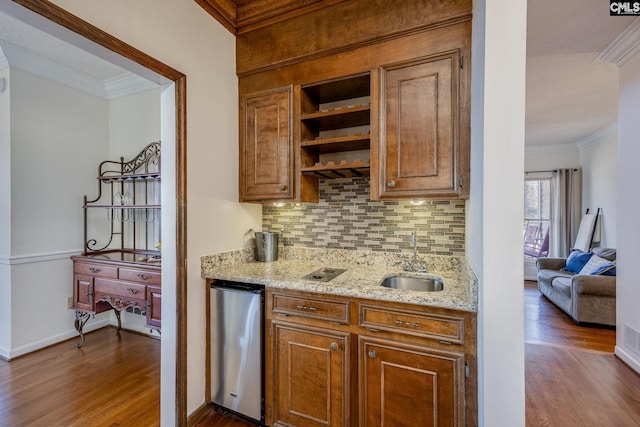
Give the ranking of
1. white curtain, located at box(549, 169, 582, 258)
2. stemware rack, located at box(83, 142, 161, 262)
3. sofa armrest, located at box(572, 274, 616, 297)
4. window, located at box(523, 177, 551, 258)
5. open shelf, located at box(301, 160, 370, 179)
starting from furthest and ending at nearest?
window, located at box(523, 177, 551, 258), white curtain, located at box(549, 169, 582, 258), sofa armrest, located at box(572, 274, 616, 297), stemware rack, located at box(83, 142, 161, 262), open shelf, located at box(301, 160, 370, 179)

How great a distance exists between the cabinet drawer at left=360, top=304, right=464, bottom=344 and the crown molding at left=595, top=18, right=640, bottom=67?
2826 mm

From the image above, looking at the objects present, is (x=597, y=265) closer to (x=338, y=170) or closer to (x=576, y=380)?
(x=576, y=380)

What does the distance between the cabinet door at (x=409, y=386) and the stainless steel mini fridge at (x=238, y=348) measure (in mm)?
652

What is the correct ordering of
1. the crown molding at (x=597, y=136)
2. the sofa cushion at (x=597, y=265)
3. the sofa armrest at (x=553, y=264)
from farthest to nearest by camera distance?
the sofa armrest at (x=553, y=264)
the crown molding at (x=597, y=136)
the sofa cushion at (x=597, y=265)

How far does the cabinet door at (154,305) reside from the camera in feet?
7.76

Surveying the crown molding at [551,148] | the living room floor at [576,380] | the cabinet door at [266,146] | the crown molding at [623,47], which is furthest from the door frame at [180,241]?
the crown molding at [551,148]

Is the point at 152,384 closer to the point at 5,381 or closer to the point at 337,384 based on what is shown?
the point at 5,381

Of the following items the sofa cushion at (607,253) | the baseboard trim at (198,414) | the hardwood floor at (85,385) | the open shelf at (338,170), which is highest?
the open shelf at (338,170)

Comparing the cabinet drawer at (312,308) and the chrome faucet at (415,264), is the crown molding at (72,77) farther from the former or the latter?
the chrome faucet at (415,264)

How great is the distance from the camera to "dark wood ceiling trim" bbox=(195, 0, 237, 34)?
1895 millimetres

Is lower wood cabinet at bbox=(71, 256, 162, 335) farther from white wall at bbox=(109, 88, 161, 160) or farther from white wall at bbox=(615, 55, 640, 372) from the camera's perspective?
white wall at bbox=(615, 55, 640, 372)

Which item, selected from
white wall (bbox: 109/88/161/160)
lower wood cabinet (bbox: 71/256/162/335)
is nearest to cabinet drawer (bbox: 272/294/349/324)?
lower wood cabinet (bbox: 71/256/162/335)

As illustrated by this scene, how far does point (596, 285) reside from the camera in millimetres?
3354

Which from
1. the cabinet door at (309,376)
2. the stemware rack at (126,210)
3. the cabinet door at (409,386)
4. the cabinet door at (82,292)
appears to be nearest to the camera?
the cabinet door at (409,386)
